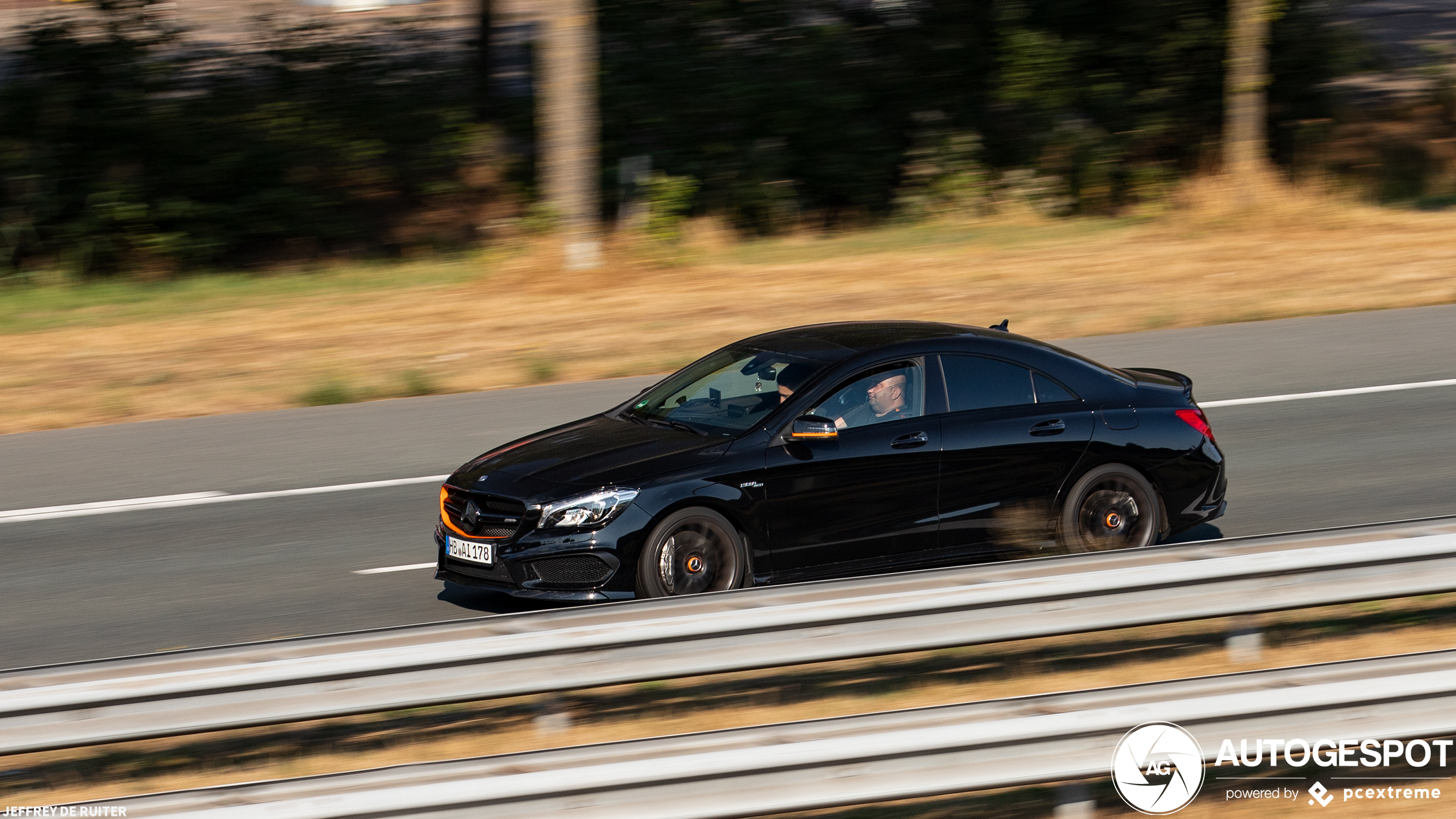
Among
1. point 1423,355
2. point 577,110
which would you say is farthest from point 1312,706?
point 577,110

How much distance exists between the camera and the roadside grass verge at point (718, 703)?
20.2 feet

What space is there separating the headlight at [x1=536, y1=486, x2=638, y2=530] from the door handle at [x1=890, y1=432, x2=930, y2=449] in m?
1.47

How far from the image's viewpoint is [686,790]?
4.86 meters

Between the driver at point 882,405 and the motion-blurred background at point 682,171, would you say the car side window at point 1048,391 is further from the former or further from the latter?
the motion-blurred background at point 682,171

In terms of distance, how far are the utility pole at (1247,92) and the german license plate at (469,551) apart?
685 inches

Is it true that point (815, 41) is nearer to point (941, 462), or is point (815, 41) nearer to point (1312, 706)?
point (941, 462)

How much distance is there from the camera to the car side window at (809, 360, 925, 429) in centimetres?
834

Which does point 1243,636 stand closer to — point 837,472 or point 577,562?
point 837,472

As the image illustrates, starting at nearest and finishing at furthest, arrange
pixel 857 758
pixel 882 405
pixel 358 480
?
pixel 857 758, pixel 882 405, pixel 358 480

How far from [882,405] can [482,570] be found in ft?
7.44

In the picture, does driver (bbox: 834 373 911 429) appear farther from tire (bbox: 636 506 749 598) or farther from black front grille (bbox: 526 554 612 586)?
black front grille (bbox: 526 554 612 586)

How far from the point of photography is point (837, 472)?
8.17 m

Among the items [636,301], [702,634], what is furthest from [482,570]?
[636,301]

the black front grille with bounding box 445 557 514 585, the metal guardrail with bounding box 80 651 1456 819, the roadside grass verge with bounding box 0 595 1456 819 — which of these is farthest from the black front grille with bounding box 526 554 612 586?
the metal guardrail with bounding box 80 651 1456 819
